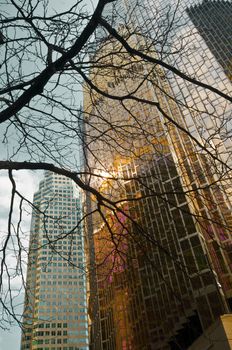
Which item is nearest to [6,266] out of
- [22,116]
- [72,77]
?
[22,116]

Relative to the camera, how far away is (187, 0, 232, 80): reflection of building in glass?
28.3 m

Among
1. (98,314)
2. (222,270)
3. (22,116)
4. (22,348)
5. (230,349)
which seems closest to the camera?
(22,116)

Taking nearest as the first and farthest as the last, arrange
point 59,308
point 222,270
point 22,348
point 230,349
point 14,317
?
point 14,317, point 230,349, point 222,270, point 22,348, point 59,308

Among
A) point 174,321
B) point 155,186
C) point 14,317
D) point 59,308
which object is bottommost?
point 14,317

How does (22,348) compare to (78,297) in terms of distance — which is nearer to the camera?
(22,348)

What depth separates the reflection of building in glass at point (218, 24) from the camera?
2830 cm

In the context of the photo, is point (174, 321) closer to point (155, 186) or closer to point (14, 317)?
point (155, 186)

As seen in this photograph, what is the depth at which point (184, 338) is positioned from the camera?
63.4ft

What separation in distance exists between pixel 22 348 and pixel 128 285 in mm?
80580

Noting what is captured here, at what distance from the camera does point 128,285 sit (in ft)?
78.8

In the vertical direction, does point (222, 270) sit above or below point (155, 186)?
below

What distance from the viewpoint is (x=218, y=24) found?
116ft

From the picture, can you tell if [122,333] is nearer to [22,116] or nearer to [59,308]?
[22,116]

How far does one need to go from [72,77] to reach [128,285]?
22769mm
